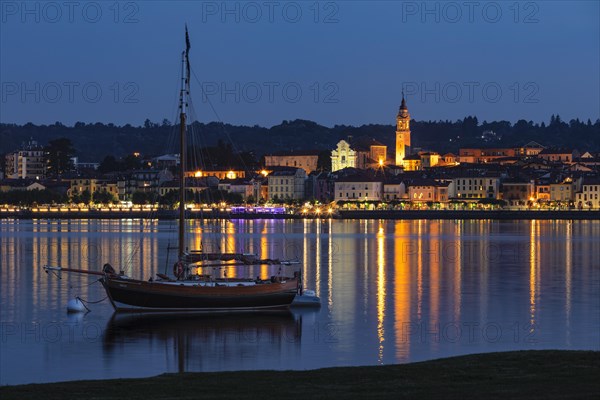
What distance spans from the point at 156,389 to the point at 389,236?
62.4m

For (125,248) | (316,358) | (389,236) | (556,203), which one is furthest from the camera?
(556,203)

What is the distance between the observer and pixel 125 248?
58.8 meters

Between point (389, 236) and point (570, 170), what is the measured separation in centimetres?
7411

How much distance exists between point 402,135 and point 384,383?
160426 mm

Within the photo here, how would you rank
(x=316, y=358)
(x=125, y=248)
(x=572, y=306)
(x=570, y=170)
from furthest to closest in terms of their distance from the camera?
→ (x=570, y=170) < (x=125, y=248) < (x=572, y=306) < (x=316, y=358)

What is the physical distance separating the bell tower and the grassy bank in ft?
506

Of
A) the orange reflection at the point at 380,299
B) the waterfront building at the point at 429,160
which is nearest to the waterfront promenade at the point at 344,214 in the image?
the waterfront building at the point at 429,160

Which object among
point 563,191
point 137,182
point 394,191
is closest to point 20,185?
point 137,182

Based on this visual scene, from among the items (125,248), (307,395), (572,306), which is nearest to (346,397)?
(307,395)

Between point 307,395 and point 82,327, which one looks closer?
point 307,395

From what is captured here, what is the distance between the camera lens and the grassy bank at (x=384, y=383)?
13.2m

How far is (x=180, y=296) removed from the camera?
26594 millimetres

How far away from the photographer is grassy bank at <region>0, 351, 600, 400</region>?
13164 millimetres

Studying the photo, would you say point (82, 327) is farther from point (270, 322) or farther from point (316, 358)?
point (316, 358)
